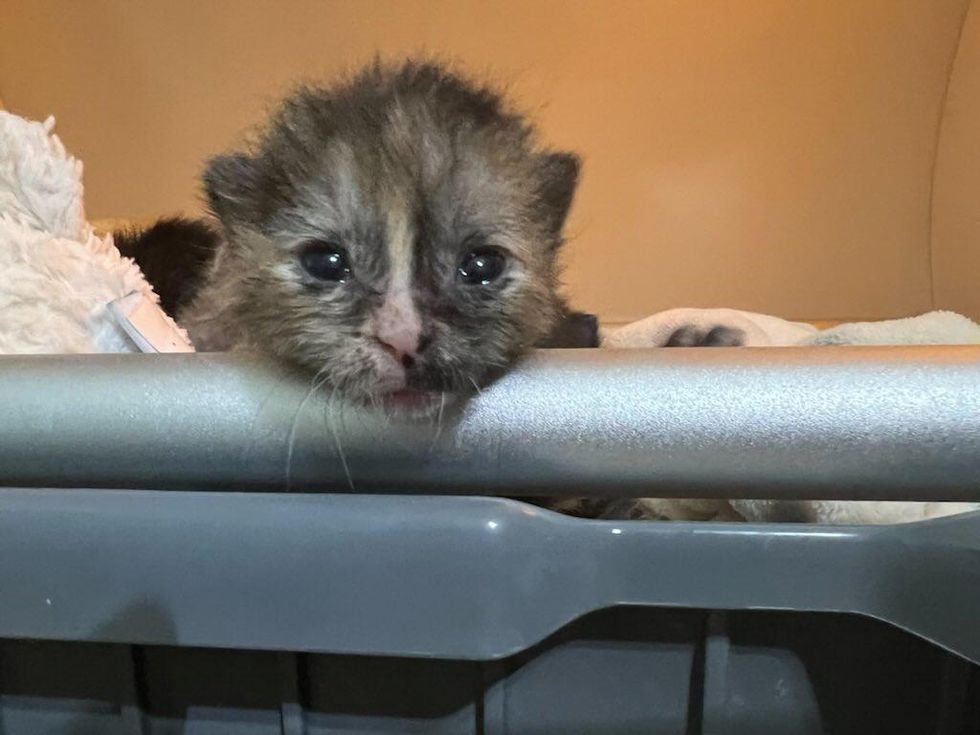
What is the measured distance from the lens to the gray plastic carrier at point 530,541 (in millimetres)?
512

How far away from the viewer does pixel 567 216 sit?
0.85 m

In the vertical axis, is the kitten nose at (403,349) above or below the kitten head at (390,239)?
below

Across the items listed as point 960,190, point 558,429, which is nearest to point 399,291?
point 558,429

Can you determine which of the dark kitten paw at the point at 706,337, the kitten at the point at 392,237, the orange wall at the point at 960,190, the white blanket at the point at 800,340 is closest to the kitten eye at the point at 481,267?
the kitten at the point at 392,237

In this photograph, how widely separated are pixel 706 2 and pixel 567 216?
109cm

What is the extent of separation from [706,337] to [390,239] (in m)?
0.51

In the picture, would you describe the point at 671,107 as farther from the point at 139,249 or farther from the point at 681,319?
the point at 139,249

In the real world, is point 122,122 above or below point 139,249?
above

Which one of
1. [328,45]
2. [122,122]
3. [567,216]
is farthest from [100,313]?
[122,122]

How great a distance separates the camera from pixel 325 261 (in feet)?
2.19

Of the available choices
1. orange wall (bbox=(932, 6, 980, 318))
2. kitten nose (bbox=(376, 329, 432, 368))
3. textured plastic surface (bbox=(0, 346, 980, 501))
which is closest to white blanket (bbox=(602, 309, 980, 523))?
textured plastic surface (bbox=(0, 346, 980, 501))

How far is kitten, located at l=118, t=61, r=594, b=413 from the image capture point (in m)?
0.61

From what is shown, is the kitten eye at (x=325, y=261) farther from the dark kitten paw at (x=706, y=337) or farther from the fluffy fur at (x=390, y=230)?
the dark kitten paw at (x=706, y=337)

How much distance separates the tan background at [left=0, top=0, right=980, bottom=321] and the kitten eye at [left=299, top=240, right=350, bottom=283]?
3.73ft
